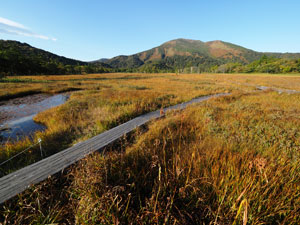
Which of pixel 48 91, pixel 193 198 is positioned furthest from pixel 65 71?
pixel 193 198

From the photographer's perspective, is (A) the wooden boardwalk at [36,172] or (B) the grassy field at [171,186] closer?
(B) the grassy field at [171,186]

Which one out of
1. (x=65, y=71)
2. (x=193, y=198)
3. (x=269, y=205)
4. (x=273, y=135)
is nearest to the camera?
(x=269, y=205)

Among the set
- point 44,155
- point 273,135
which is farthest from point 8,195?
point 273,135

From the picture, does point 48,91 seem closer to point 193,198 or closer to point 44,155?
point 44,155

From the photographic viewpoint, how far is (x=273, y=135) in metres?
3.66

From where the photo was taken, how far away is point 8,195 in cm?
173

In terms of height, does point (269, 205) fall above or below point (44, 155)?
above

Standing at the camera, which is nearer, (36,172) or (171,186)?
(171,186)

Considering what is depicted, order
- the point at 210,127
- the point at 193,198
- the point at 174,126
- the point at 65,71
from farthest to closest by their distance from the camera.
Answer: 1. the point at 65,71
2. the point at 174,126
3. the point at 210,127
4. the point at 193,198

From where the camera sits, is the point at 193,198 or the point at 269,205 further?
the point at 193,198

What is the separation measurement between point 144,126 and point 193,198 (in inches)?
132

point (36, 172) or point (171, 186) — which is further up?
point (171, 186)

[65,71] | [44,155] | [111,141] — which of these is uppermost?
[65,71]

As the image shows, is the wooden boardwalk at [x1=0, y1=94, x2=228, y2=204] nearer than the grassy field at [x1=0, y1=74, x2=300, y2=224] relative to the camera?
No
